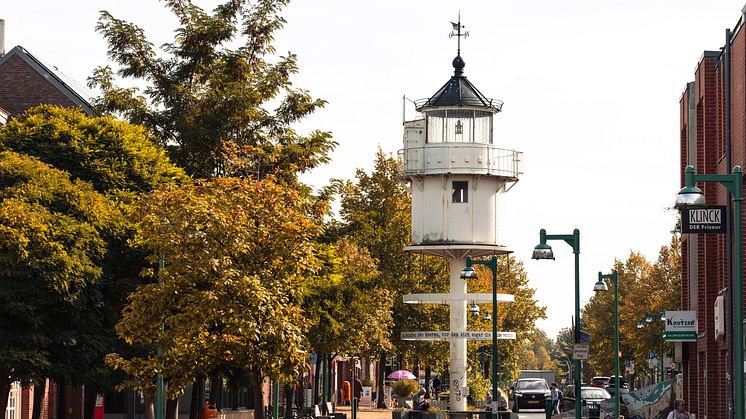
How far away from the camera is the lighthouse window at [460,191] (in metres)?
59.3

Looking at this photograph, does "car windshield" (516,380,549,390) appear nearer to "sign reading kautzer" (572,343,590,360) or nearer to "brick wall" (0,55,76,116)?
"brick wall" (0,55,76,116)

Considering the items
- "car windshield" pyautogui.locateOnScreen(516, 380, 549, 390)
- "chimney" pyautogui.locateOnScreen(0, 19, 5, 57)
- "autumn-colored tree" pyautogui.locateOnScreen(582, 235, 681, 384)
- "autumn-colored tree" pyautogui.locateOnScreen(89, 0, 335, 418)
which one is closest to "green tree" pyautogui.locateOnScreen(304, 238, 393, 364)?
"autumn-colored tree" pyautogui.locateOnScreen(89, 0, 335, 418)

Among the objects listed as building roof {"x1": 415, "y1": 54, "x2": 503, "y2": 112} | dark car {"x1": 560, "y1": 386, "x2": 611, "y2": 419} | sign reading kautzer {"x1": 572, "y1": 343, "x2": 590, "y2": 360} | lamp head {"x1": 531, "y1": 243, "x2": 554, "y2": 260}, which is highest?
building roof {"x1": 415, "y1": 54, "x2": 503, "y2": 112}

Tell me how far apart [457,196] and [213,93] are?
2039 centimetres

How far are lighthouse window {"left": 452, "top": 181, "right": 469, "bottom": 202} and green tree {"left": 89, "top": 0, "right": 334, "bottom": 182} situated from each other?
17.0 meters

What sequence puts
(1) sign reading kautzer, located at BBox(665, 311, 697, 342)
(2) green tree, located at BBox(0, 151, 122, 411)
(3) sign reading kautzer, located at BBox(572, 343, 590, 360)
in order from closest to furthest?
(2) green tree, located at BBox(0, 151, 122, 411), (3) sign reading kautzer, located at BBox(572, 343, 590, 360), (1) sign reading kautzer, located at BBox(665, 311, 697, 342)

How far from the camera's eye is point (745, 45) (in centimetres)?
2953

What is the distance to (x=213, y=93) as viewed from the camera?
41.3 metres

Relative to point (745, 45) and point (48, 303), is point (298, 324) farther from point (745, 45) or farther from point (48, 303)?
point (745, 45)

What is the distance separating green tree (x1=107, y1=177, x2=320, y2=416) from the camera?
1102 inches

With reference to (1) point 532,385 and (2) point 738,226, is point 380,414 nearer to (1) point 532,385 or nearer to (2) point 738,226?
(1) point 532,385

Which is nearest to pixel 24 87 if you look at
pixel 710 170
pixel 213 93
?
pixel 213 93

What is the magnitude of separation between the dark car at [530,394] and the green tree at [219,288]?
4242cm

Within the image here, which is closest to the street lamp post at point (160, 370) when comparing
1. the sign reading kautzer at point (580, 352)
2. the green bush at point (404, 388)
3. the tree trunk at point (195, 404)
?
the tree trunk at point (195, 404)
